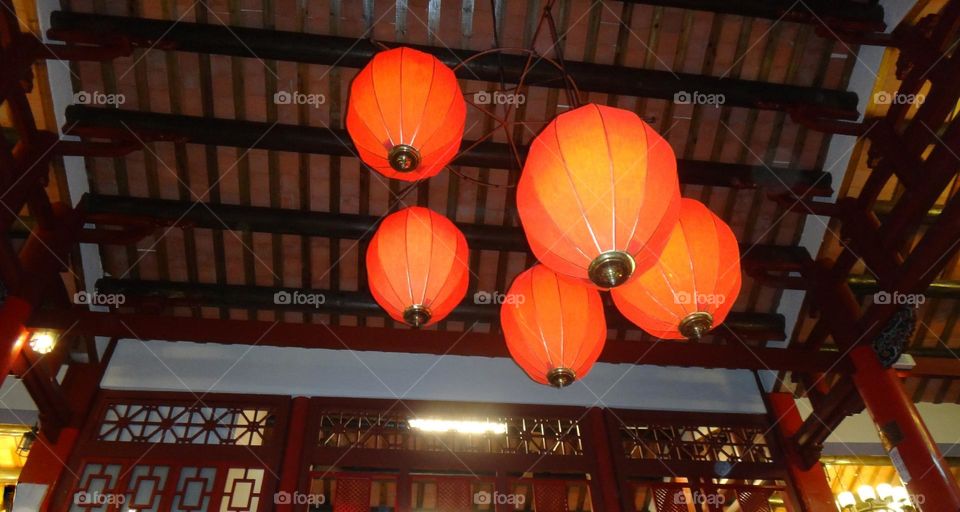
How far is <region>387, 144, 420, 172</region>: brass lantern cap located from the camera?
106 inches

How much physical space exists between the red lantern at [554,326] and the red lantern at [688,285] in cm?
34

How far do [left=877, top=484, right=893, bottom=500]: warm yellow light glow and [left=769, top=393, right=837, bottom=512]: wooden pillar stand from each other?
1504 millimetres

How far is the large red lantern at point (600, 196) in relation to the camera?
6.93 feet

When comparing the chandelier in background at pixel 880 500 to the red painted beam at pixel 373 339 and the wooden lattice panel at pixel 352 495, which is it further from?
the wooden lattice panel at pixel 352 495

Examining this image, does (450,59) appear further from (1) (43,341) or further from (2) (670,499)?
(2) (670,499)

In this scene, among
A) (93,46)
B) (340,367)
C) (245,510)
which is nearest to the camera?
(93,46)

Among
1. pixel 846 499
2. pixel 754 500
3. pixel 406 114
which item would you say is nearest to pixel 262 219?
pixel 406 114

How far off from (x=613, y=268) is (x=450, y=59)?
2.85 m

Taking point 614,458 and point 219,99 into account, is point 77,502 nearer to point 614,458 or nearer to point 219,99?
point 219,99

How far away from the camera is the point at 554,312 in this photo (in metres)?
3.05

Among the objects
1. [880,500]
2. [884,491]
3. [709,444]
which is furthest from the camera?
[884,491]

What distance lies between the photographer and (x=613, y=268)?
81.9 inches

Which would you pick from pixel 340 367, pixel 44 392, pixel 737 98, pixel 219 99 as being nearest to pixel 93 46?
pixel 219 99

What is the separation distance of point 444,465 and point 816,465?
10.1ft
